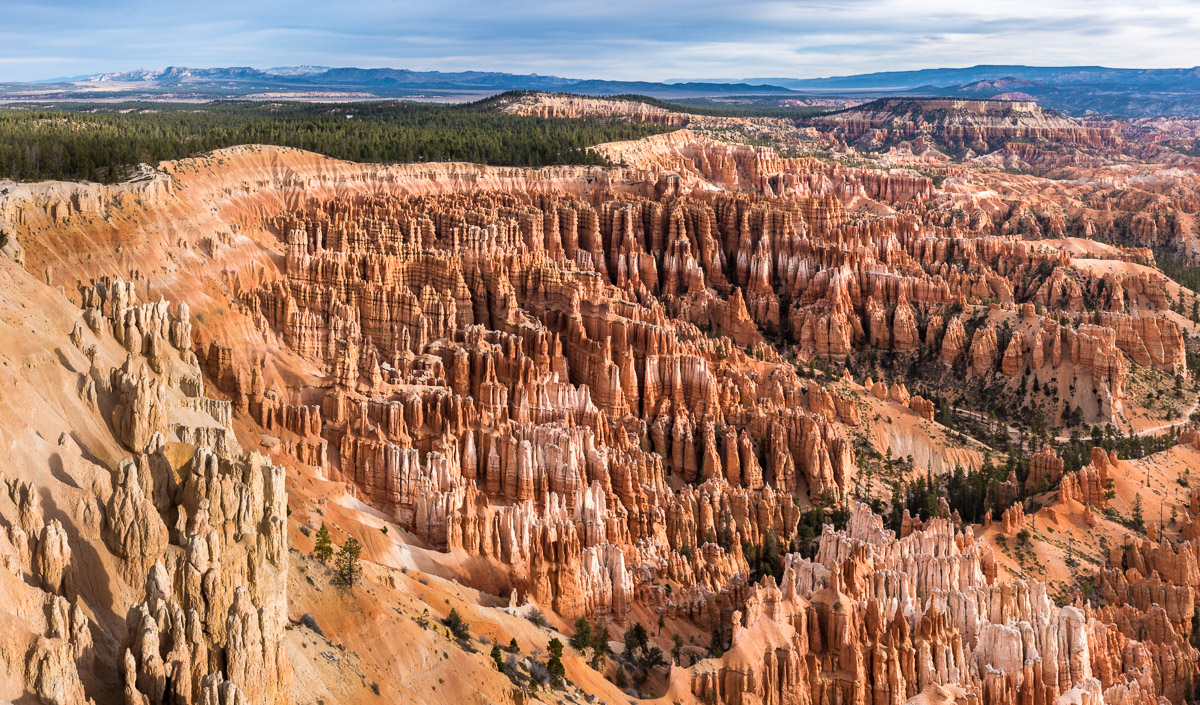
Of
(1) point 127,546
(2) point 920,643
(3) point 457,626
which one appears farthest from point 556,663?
(1) point 127,546

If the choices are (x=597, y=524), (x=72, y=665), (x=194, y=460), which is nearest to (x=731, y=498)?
(x=597, y=524)

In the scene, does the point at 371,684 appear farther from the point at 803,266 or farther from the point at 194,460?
the point at 803,266

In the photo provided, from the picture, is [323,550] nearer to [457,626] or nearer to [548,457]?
[457,626]

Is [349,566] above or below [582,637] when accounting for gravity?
above

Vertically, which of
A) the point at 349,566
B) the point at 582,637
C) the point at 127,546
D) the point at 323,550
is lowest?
the point at 582,637

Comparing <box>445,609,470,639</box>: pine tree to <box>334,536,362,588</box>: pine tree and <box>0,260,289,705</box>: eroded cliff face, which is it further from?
<box>0,260,289,705</box>: eroded cliff face
